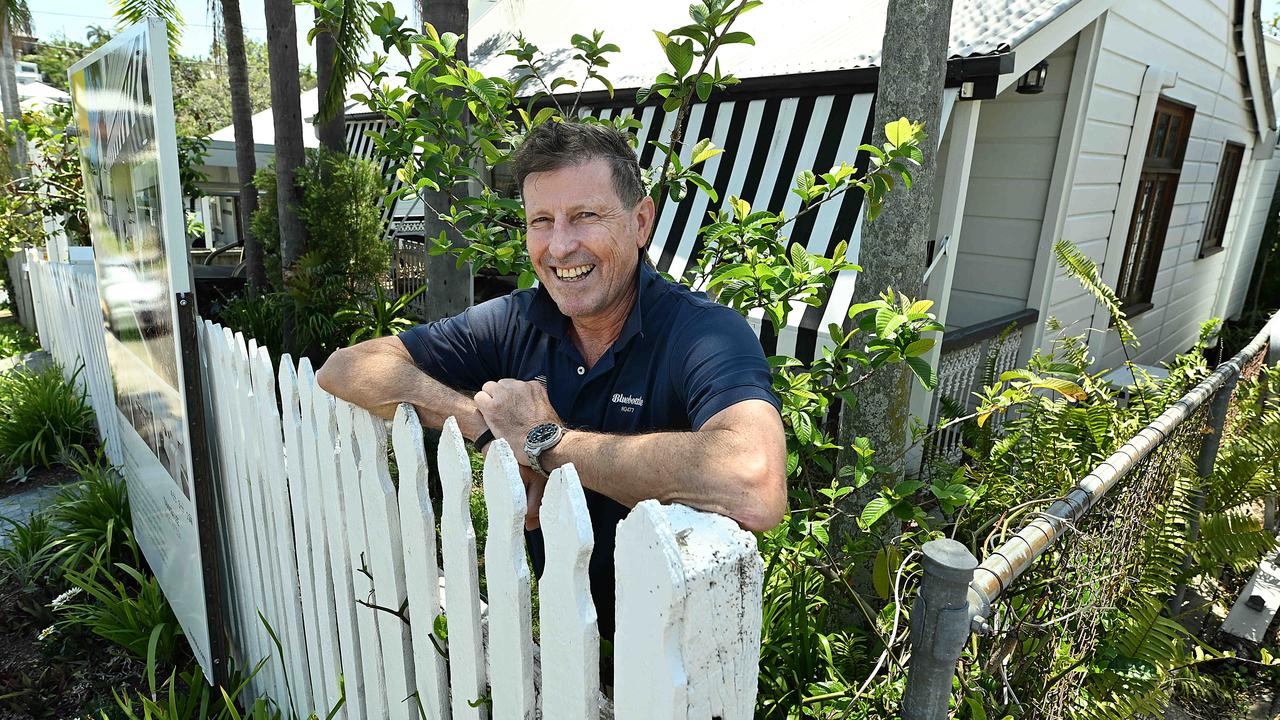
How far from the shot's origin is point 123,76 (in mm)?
2311

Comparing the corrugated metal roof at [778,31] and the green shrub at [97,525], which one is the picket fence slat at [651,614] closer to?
the corrugated metal roof at [778,31]

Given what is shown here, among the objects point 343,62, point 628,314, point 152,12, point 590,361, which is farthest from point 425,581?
point 152,12

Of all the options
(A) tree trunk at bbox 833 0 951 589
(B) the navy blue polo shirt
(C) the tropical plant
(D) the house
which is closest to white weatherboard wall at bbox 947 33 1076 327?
(D) the house

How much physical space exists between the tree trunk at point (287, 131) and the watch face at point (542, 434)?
614cm

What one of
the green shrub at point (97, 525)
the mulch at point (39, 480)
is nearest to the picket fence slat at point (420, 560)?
the green shrub at point (97, 525)

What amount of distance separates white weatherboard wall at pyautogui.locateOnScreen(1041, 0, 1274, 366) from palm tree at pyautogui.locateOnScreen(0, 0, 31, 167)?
11120 millimetres

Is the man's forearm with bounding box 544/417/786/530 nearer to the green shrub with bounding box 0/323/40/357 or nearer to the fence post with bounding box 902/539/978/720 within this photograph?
the fence post with bounding box 902/539/978/720

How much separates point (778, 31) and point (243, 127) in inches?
251

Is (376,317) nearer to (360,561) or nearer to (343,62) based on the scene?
(343,62)

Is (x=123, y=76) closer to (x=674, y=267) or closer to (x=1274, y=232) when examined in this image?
(x=674, y=267)

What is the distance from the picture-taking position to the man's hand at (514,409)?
159 cm

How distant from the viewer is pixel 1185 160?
25.2ft

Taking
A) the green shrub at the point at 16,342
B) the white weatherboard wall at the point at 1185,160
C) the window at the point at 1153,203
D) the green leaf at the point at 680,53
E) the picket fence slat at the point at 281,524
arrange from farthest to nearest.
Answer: the green shrub at the point at 16,342, the window at the point at 1153,203, the white weatherboard wall at the point at 1185,160, the green leaf at the point at 680,53, the picket fence slat at the point at 281,524

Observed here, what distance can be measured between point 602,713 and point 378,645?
0.72 meters
